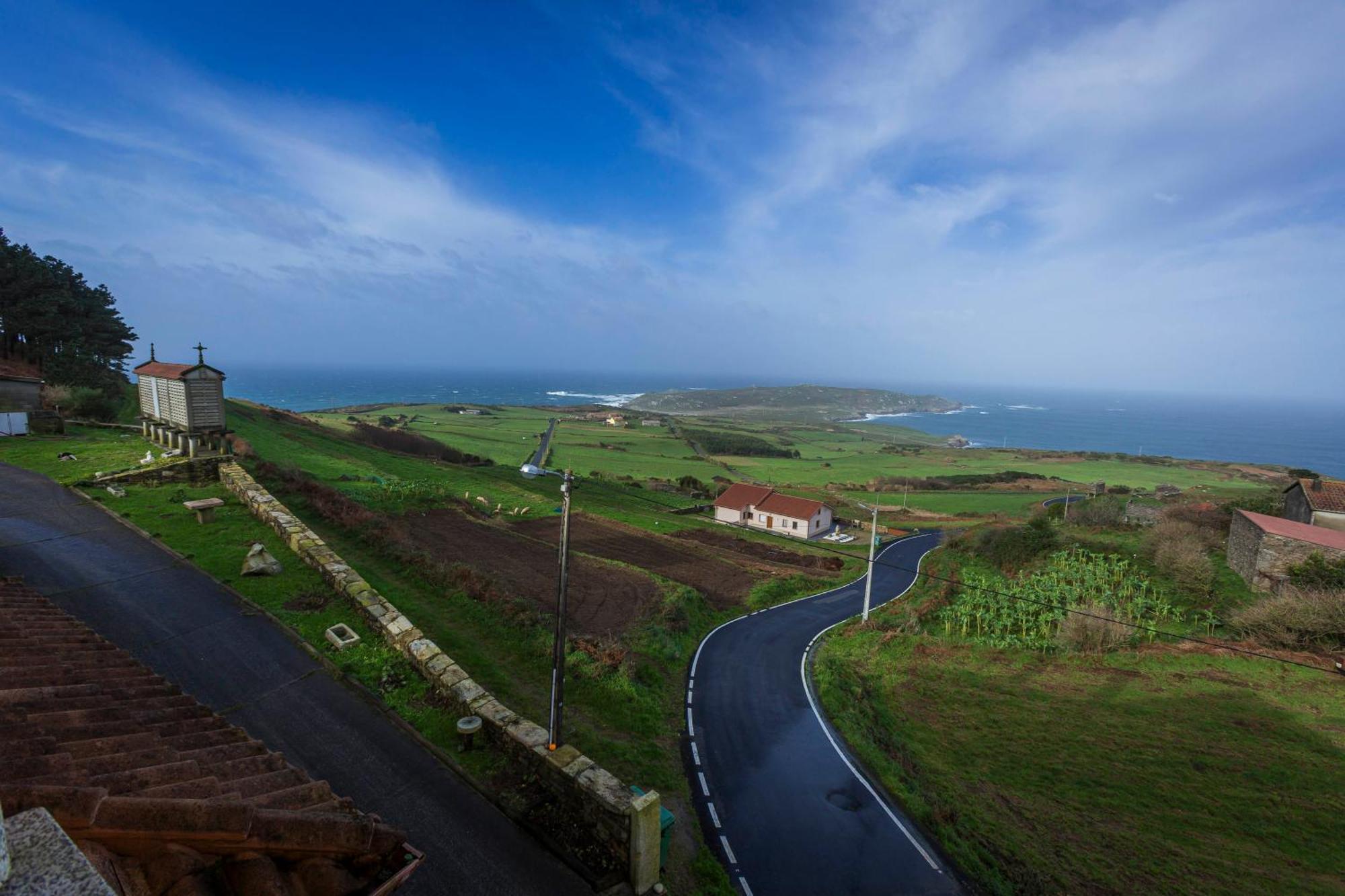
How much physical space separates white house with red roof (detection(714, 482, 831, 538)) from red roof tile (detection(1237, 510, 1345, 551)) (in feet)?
92.3

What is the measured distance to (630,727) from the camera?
48.8 ft

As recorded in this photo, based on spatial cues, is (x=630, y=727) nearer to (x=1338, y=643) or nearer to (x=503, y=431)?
(x=1338, y=643)

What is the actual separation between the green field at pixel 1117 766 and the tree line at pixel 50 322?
4868 centimetres

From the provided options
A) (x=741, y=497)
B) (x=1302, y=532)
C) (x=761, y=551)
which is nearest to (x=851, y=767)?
(x=1302, y=532)

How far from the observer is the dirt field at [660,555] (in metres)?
31.0

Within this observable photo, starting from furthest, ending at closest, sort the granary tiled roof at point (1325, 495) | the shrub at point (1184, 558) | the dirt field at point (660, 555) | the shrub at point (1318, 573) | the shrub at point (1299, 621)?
the dirt field at point (660, 555) → the granary tiled roof at point (1325, 495) → the shrub at point (1184, 558) → the shrub at point (1318, 573) → the shrub at point (1299, 621)

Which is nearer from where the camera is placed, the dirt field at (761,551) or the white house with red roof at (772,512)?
the dirt field at (761,551)

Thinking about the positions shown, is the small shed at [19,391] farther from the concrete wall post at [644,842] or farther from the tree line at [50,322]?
the concrete wall post at [644,842]

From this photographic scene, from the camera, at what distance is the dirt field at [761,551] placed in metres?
38.5

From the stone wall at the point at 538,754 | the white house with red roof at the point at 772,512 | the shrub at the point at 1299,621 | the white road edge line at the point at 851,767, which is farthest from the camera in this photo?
the white house with red roof at the point at 772,512

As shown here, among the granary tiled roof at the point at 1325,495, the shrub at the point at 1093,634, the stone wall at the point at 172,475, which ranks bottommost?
the shrub at the point at 1093,634

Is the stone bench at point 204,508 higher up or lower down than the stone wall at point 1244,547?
higher up

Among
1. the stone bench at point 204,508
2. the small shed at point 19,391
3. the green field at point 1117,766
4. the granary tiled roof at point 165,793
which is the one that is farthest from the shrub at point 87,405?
the green field at point 1117,766

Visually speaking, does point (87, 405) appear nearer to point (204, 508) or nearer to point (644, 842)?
point (204, 508)
